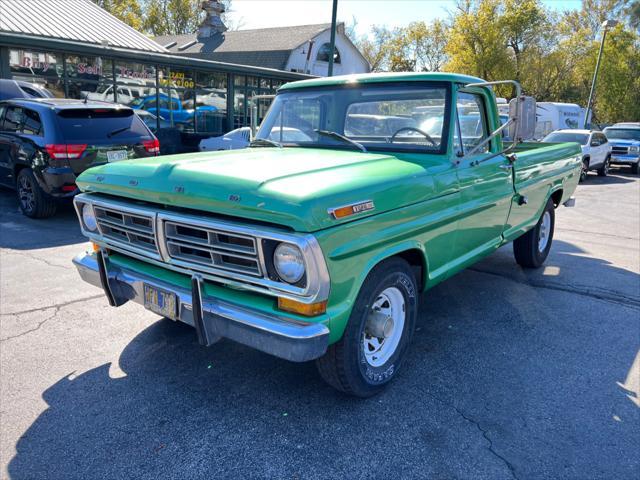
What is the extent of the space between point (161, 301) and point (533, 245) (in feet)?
15.0

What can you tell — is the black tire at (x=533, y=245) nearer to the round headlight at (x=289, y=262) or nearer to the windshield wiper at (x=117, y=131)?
the round headlight at (x=289, y=262)

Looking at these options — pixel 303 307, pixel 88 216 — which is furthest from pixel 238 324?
pixel 88 216

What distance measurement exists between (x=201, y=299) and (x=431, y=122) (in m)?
2.21

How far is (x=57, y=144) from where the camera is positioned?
24.5 feet

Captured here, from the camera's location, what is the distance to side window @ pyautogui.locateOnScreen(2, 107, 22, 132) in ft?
26.9

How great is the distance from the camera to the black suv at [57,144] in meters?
7.52

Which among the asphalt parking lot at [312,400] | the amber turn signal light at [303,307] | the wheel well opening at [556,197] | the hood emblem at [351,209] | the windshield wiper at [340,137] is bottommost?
the asphalt parking lot at [312,400]

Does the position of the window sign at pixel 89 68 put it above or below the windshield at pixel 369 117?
above

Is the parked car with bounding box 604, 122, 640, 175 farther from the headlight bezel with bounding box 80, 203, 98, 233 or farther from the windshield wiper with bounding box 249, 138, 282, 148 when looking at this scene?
the headlight bezel with bounding box 80, 203, 98, 233

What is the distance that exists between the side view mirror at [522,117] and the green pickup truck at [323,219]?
A: 0.04 feet

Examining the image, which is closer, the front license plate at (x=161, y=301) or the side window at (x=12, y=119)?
the front license plate at (x=161, y=301)

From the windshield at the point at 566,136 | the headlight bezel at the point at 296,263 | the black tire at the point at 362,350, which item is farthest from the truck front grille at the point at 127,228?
the windshield at the point at 566,136

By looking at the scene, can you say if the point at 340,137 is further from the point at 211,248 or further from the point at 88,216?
the point at 88,216

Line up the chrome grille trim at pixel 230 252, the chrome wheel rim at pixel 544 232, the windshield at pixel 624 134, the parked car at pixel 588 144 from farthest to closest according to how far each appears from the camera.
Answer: the windshield at pixel 624 134, the parked car at pixel 588 144, the chrome wheel rim at pixel 544 232, the chrome grille trim at pixel 230 252
